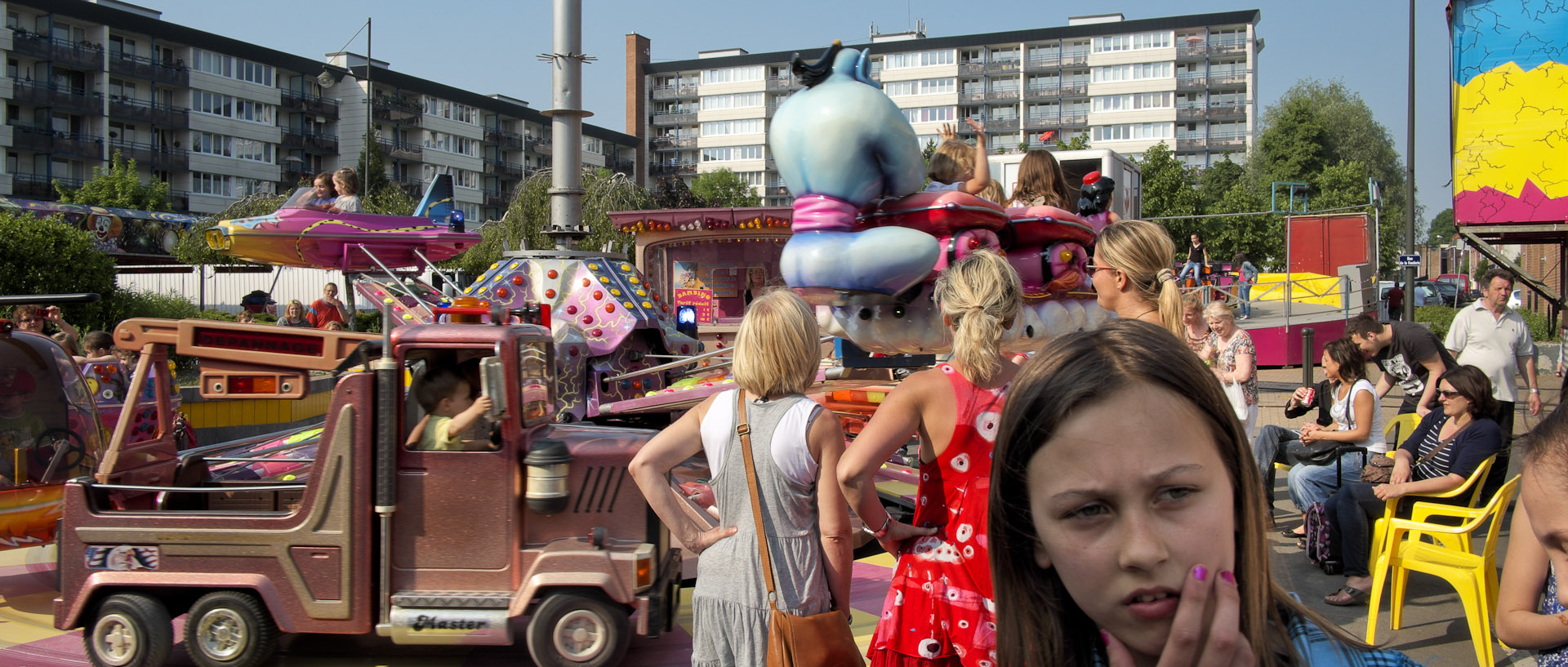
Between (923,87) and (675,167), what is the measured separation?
76.1ft

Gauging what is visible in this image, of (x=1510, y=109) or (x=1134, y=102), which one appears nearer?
(x=1510, y=109)

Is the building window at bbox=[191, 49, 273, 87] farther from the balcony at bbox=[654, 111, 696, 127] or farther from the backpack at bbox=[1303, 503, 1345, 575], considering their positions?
the backpack at bbox=[1303, 503, 1345, 575]

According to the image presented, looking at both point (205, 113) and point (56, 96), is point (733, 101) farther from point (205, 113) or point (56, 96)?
point (56, 96)

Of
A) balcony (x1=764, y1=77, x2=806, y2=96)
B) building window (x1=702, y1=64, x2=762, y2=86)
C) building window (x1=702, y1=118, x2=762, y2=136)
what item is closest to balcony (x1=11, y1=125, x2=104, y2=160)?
building window (x1=702, y1=118, x2=762, y2=136)

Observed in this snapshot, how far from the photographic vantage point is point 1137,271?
11.9ft

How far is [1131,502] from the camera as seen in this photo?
4.17 feet

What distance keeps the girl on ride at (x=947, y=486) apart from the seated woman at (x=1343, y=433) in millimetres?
4249

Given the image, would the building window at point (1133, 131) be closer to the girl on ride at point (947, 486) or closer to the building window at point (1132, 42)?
the building window at point (1132, 42)

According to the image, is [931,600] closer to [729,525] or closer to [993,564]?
[729,525]

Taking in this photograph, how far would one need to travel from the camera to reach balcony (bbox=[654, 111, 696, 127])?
94.4 metres

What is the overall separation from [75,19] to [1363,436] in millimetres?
59023

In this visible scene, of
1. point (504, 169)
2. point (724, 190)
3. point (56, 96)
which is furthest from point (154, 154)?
point (724, 190)

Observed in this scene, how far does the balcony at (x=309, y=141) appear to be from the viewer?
207 feet

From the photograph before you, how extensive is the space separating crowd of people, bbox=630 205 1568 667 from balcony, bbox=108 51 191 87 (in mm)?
58262
